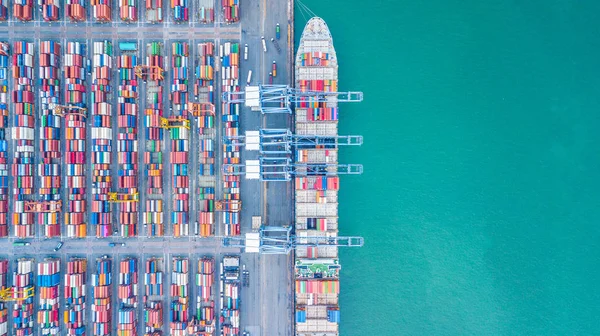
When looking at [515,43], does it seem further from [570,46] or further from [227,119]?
[227,119]

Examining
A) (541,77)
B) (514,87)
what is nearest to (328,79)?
(514,87)

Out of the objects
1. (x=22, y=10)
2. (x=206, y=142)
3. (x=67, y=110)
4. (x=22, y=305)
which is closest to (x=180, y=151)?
(x=206, y=142)

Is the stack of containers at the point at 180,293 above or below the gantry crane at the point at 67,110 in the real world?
below

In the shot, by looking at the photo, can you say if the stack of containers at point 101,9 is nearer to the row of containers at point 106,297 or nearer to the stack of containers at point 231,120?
the stack of containers at point 231,120

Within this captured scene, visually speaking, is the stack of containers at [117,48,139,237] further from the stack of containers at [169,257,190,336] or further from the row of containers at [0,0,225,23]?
the stack of containers at [169,257,190,336]

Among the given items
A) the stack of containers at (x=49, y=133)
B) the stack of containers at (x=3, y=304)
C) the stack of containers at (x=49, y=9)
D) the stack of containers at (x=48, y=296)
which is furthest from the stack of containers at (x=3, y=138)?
the stack of containers at (x=48, y=296)

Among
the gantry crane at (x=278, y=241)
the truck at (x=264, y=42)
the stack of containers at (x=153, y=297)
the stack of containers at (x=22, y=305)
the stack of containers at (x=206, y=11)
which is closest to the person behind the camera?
the gantry crane at (x=278, y=241)

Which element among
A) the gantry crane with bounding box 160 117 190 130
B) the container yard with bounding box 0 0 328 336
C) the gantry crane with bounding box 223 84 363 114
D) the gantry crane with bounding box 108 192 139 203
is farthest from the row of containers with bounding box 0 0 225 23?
the gantry crane with bounding box 108 192 139 203
